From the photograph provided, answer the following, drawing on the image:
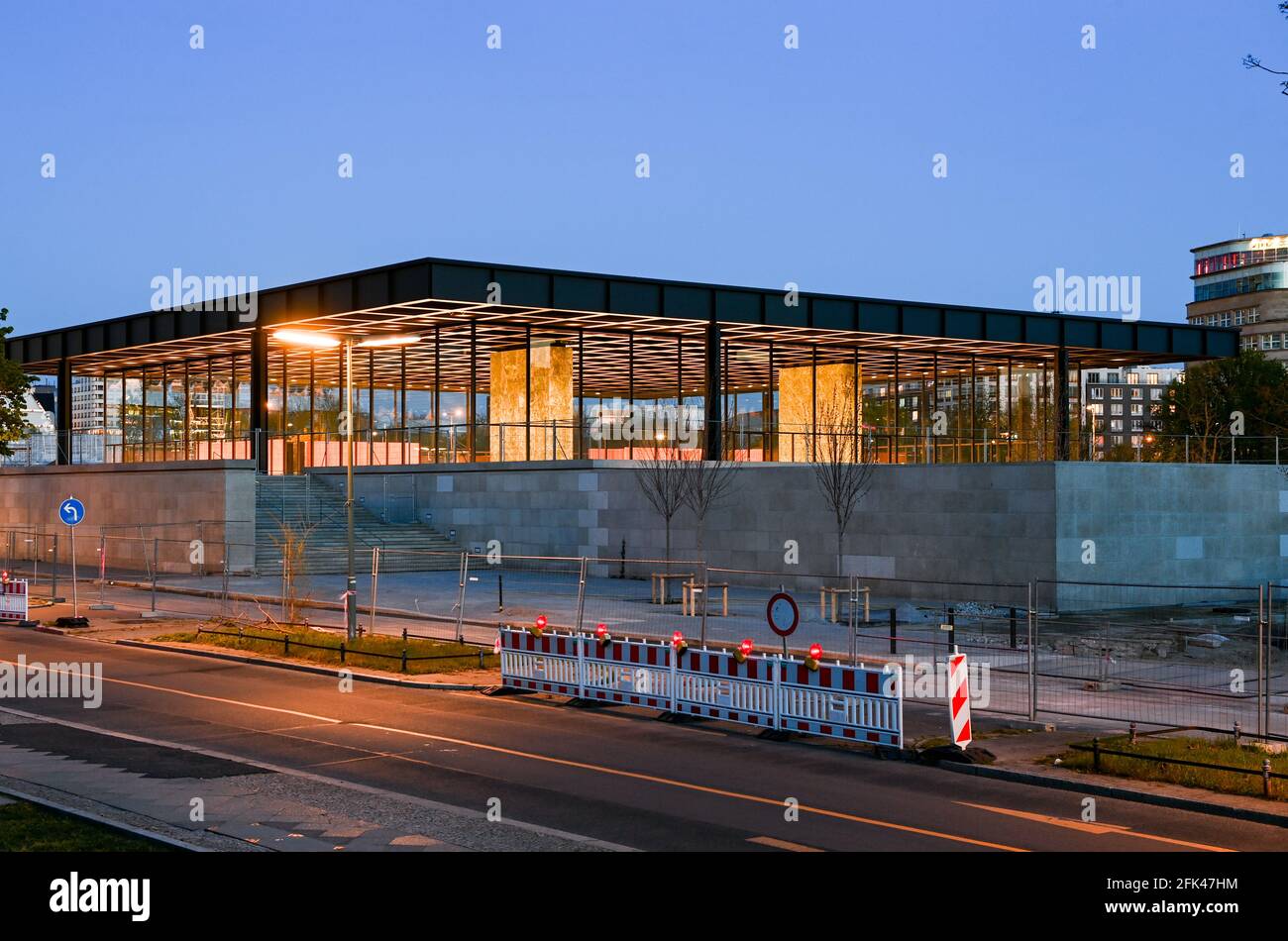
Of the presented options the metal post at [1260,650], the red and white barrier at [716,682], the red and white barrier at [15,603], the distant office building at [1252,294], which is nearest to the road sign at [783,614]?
A: the red and white barrier at [716,682]

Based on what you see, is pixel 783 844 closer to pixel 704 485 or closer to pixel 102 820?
pixel 102 820

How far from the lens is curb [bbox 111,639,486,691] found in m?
22.7

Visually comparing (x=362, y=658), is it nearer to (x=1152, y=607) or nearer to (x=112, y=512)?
(x=1152, y=607)

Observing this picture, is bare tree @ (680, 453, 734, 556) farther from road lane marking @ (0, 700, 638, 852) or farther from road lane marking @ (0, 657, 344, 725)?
road lane marking @ (0, 700, 638, 852)

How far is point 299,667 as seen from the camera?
82.1ft

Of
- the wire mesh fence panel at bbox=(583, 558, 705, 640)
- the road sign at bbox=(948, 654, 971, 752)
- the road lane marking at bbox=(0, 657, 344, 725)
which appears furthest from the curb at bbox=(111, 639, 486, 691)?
the road sign at bbox=(948, 654, 971, 752)

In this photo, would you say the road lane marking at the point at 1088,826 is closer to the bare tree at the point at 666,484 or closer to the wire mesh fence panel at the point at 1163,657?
the wire mesh fence panel at the point at 1163,657

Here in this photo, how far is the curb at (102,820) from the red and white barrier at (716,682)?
9.01 m

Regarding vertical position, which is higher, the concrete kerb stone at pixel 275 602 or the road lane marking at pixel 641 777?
the concrete kerb stone at pixel 275 602

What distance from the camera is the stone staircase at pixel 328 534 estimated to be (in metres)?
45.8

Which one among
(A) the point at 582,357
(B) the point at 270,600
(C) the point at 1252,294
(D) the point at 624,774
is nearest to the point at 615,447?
(A) the point at 582,357

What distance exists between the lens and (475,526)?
1962 inches

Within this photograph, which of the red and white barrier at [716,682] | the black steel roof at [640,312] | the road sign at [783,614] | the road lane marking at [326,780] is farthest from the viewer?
the black steel roof at [640,312]
